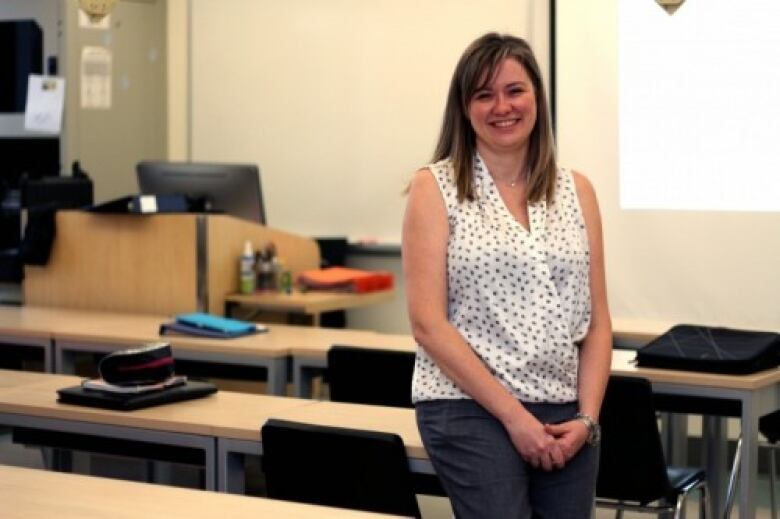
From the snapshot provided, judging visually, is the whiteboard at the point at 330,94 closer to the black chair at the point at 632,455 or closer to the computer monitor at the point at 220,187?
the computer monitor at the point at 220,187

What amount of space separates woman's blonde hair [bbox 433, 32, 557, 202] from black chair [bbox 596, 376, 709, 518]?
92 cm

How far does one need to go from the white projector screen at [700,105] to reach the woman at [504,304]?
3510 mm

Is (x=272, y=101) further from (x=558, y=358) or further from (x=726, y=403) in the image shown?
(x=558, y=358)

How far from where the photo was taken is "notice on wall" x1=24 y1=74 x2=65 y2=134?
7.07 meters

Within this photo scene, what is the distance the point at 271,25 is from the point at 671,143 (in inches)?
95.1

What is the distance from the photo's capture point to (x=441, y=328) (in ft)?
8.54

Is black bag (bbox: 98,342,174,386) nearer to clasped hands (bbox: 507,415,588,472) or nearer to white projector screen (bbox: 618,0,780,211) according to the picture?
clasped hands (bbox: 507,415,588,472)

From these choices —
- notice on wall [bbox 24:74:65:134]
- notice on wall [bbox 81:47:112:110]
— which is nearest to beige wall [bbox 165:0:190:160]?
notice on wall [bbox 81:47:112:110]

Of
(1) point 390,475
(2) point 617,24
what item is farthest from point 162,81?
(1) point 390,475

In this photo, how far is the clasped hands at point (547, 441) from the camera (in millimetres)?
2541

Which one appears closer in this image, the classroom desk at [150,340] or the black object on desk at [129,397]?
the black object on desk at [129,397]

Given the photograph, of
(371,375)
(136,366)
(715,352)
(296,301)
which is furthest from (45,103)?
(715,352)

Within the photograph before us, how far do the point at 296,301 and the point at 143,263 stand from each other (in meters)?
0.66

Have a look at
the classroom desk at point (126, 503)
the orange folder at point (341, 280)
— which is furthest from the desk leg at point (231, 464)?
the orange folder at point (341, 280)
